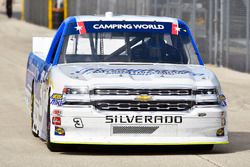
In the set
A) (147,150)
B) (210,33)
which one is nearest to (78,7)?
(210,33)

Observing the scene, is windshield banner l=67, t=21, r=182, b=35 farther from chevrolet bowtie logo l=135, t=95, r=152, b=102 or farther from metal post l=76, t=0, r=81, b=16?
metal post l=76, t=0, r=81, b=16

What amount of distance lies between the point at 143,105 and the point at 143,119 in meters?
0.15

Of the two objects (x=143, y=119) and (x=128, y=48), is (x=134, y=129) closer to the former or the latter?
(x=143, y=119)

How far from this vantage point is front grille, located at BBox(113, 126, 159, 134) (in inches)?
408

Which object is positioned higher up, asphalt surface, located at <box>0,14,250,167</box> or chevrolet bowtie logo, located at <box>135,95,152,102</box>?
chevrolet bowtie logo, located at <box>135,95,152,102</box>

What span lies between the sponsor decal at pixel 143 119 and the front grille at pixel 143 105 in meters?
0.09

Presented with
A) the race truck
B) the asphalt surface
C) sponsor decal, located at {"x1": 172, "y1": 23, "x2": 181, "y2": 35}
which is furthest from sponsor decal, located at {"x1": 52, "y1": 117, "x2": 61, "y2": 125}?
sponsor decal, located at {"x1": 172, "y1": 23, "x2": 181, "y2": 35}

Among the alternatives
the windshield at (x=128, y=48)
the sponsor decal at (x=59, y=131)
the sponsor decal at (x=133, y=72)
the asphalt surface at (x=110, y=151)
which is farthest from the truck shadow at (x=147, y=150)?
the windshield at (x=128, y=48)

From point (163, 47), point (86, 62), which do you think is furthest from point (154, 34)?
point (86, 62)

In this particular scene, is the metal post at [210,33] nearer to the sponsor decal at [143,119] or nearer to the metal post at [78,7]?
the metal post at [78,7]

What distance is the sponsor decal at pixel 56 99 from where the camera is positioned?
10.5 meters

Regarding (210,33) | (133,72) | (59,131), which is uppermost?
(133,72)

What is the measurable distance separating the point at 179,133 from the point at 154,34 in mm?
1907

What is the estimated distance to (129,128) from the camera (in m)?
10.4
